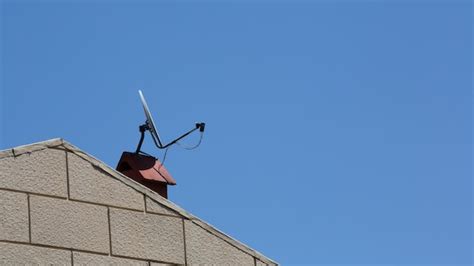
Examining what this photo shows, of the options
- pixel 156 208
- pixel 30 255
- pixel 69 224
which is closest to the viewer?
pixel 30 255

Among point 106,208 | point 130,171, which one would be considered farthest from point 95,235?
point 130,171

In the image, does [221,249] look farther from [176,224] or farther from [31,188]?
[31,188]

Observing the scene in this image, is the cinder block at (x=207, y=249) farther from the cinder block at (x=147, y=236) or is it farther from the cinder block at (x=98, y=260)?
the cinder block at (x=98, y=260)

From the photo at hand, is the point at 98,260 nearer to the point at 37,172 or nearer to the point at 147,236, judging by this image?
the point at 147,236

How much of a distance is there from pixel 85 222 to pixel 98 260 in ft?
1.55

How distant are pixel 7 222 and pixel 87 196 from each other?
1.18 m

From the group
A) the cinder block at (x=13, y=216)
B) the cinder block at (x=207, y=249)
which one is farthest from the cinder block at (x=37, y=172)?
the cinder block at (x=207, y=249)

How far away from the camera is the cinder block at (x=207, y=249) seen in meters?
18.4

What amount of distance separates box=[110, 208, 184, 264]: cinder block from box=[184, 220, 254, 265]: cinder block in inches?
4.5

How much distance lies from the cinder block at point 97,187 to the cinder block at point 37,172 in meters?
0.13

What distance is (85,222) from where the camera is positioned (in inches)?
695

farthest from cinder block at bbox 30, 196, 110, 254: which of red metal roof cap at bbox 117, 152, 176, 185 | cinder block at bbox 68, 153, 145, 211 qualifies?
red metal roof cap at bbox 117, 152, 176, 185

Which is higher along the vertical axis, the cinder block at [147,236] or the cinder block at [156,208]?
the cinder block at [156,208]

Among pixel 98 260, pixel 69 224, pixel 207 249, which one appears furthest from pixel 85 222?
pixel 207 249
